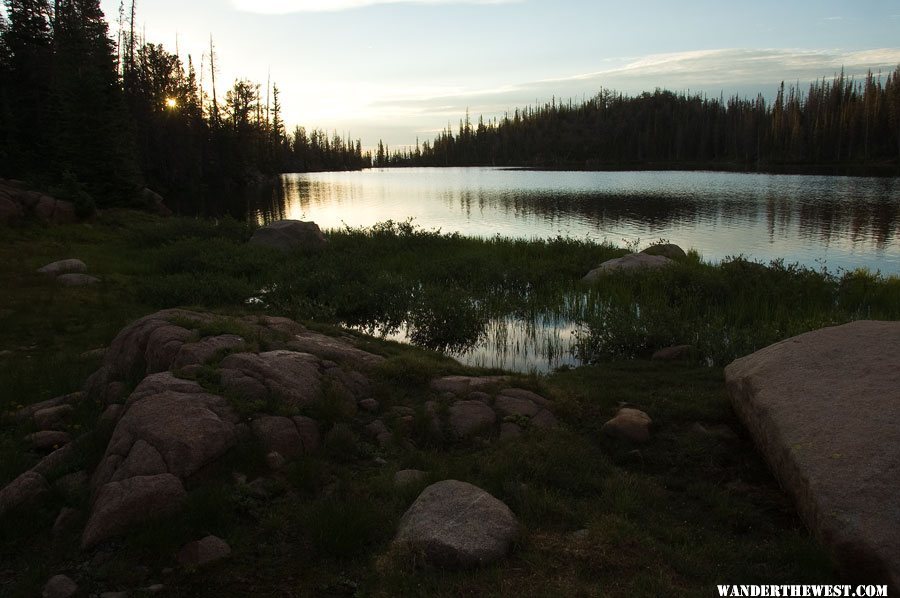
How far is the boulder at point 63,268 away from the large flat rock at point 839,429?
57.6ft

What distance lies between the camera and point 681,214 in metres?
41.0

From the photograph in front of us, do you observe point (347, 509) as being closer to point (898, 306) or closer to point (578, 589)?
point (578, 589)

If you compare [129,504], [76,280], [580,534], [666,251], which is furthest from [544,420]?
[666,251]

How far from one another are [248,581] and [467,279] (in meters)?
15.0

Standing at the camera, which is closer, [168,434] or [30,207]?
[168,434]

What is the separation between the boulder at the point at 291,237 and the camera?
2364 centimetres

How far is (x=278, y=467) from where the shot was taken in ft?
20.4

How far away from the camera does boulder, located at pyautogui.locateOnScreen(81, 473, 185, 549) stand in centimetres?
508

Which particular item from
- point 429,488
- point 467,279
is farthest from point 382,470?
point 467,279

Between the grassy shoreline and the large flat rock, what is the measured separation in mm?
324

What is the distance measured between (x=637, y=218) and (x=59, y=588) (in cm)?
3924

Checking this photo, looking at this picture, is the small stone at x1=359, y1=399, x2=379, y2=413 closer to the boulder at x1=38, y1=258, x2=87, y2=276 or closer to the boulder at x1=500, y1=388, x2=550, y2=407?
the boulder at x1=500, y1=388, x2=550, y2=407

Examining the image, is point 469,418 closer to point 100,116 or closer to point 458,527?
point 458,527

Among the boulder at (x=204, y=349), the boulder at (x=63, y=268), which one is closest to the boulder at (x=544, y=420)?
the boulder at (x=204, y=349)
